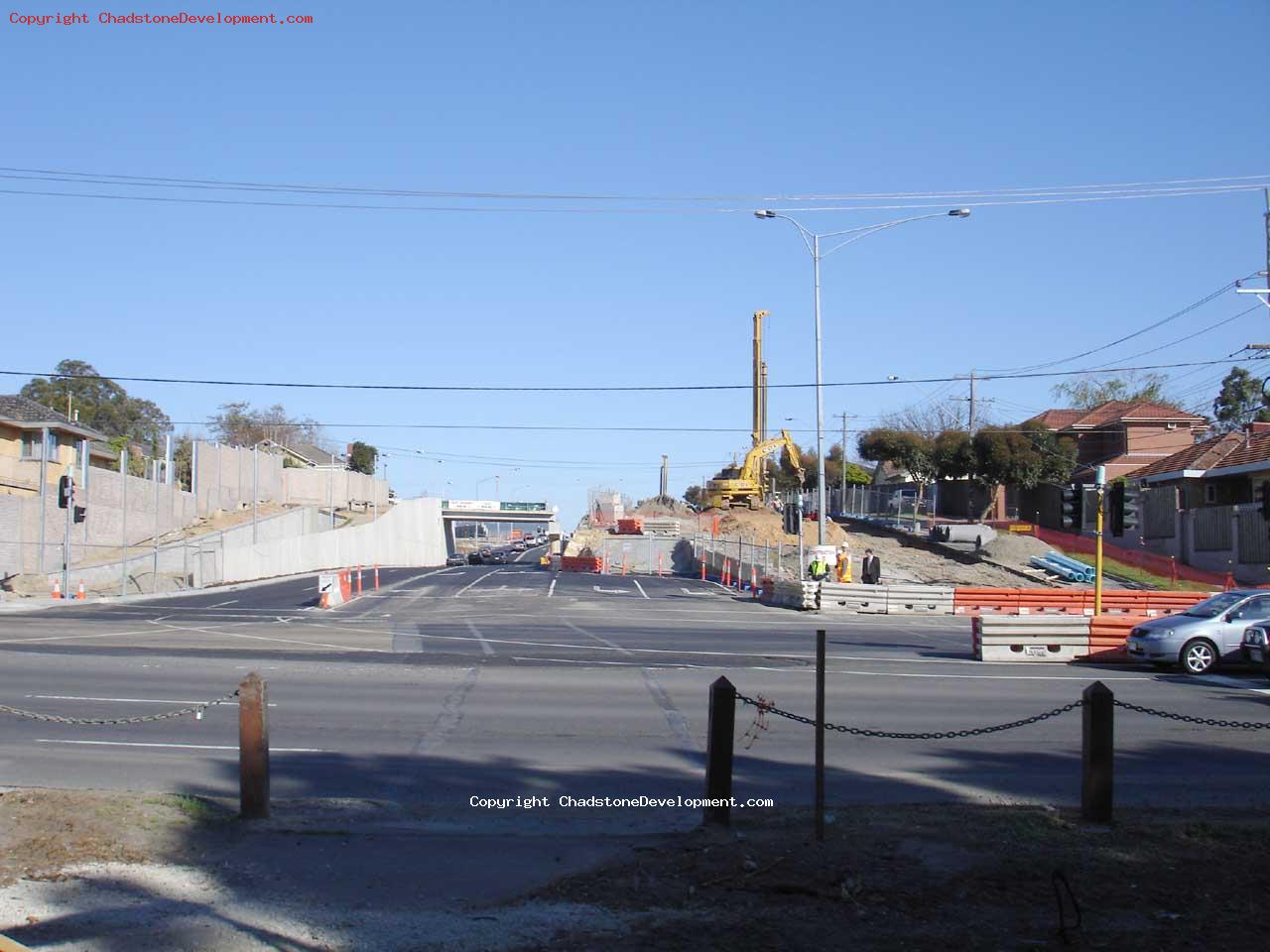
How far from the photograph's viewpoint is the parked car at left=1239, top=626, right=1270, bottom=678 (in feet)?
62.0

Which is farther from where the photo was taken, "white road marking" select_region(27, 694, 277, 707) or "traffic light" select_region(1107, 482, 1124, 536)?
"traffic light" select_region(1107, 482, 1124, 536)

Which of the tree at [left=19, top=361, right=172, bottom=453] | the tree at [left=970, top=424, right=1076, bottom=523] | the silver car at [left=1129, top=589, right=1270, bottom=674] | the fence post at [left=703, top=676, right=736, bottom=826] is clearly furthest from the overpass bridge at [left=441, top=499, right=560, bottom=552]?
the fence post at [left=703, top=676, right=736, bottom=826]

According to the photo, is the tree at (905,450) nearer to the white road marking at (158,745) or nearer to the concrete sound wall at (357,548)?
the concrete sound wall at (357,548)

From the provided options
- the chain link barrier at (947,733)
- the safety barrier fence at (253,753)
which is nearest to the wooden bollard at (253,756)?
the safety barrier fence at (253,753)

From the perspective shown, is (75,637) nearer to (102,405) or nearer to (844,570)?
(844,570)

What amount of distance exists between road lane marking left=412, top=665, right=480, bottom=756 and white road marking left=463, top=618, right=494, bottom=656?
503 centimetres

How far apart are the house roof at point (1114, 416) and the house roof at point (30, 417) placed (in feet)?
170

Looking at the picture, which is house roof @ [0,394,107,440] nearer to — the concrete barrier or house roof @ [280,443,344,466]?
the concrete barrier

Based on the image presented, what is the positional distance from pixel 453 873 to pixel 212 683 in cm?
1079

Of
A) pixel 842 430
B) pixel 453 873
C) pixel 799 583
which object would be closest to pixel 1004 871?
pixel 453 873

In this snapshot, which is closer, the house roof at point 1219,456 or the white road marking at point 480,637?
the white road marking at point 480,637

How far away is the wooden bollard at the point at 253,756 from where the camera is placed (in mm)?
8430

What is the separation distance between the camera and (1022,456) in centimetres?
5984

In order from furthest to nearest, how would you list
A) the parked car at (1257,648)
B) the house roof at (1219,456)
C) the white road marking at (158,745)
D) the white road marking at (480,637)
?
the house roof at (1219,456), the white road marking at (480,637), the parked car at (1257,648), the white road marking at (158,745)
